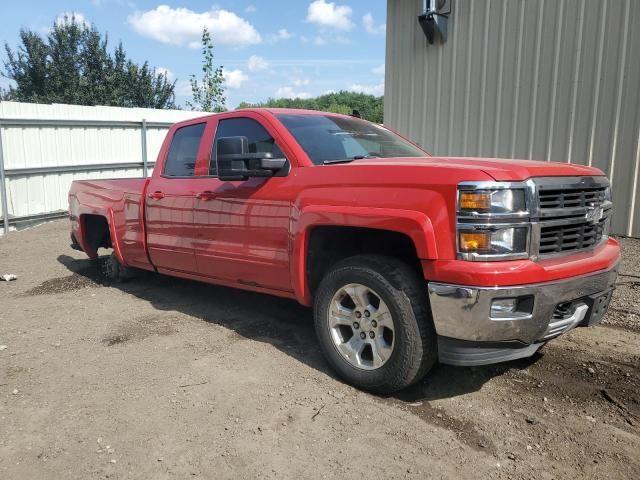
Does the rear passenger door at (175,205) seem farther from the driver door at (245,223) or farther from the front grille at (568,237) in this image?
the front grille at (568,237)

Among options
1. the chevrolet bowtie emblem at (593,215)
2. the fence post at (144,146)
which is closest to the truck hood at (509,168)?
the chevrolet bowtie emblem at (593,215)

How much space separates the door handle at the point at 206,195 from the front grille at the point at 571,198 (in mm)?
2644

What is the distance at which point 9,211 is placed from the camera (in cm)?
1084

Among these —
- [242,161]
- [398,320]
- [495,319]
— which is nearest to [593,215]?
[495,319]

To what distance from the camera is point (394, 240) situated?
11.7ft

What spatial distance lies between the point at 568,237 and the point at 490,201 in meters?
0.67

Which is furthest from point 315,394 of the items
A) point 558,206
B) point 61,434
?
point 558,206

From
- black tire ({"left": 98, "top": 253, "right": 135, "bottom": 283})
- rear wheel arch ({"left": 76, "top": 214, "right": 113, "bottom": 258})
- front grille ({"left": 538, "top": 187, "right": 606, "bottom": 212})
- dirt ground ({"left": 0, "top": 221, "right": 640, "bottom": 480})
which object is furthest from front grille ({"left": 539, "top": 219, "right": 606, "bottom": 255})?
rear wheel arch ({"left": 76, "top": 214, "right": 113, "bottom": 258})

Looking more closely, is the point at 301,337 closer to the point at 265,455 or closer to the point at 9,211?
the point at 265,455

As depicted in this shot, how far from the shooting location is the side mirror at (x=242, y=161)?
3.85 metres

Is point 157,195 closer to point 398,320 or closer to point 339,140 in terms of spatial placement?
point 339,140

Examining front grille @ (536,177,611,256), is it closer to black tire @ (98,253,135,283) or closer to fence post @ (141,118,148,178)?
black tire @ (98,253,135,283)

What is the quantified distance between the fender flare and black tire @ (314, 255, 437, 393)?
0.25 meters

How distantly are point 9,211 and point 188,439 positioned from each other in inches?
385
